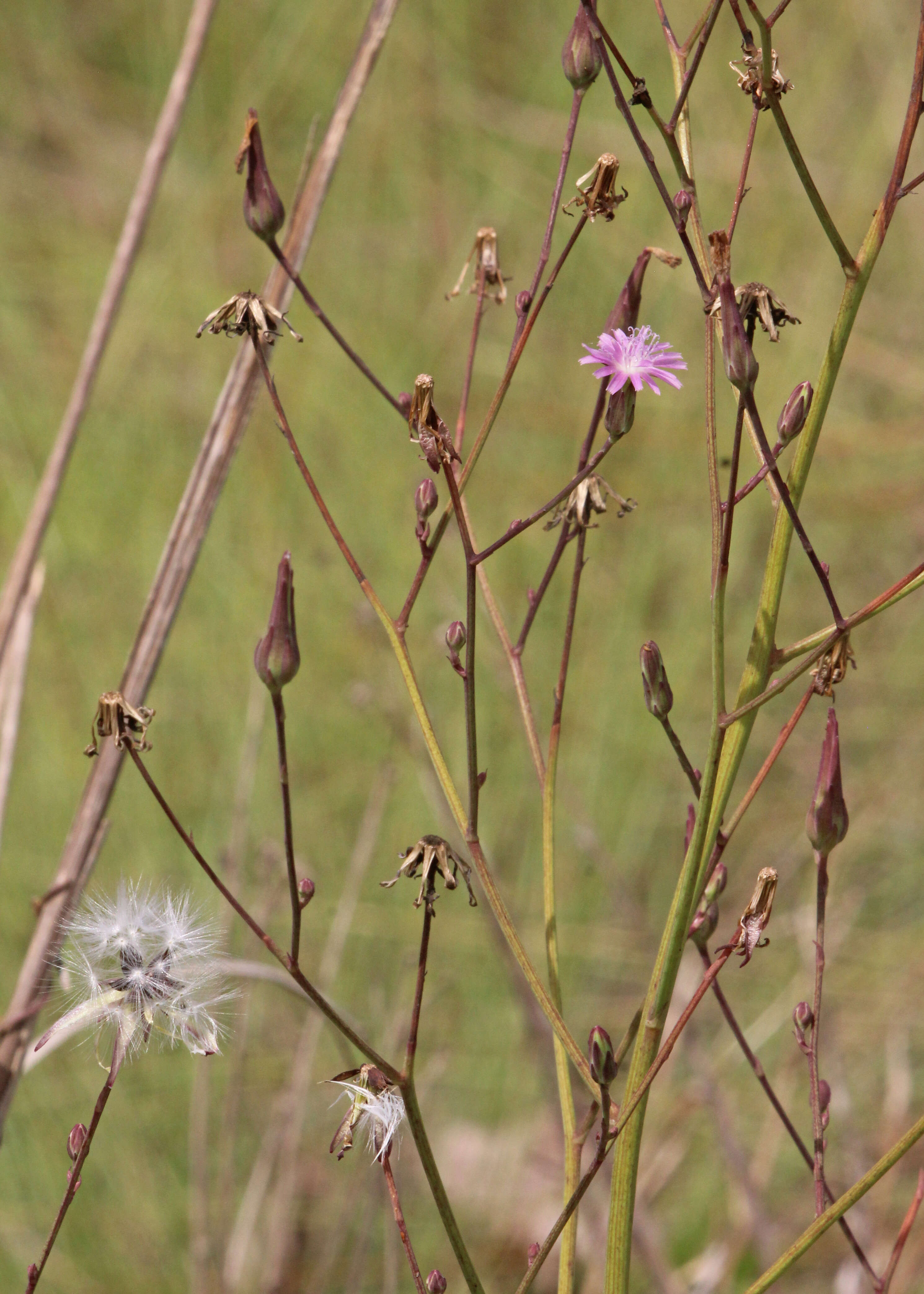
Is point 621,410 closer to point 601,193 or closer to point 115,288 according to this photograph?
point 601,193

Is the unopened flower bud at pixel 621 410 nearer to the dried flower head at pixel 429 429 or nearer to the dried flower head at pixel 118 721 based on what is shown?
the dried flower head at pixel 429 429

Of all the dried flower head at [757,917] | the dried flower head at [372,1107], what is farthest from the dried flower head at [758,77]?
the dried flower head at [372,1107]

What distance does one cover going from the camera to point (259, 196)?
511 mm

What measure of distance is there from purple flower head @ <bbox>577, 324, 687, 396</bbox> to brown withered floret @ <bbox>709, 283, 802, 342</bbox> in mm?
28

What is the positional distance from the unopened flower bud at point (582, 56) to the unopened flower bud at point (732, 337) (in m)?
0.11

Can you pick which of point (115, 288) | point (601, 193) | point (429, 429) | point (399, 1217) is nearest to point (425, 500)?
point (429, 429)

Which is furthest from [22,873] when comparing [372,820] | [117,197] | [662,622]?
[117,197]

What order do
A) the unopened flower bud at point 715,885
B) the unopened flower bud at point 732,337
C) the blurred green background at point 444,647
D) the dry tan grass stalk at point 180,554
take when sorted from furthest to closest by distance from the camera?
the blurred green background at point 444,647, the dry tan grass stalk at point 180,554, the unopened flower bud at point 715,885, the unopened flower bud at point 732,337

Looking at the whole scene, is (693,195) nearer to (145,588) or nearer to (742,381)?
(742,381)

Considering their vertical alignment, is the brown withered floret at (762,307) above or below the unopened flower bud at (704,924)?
above

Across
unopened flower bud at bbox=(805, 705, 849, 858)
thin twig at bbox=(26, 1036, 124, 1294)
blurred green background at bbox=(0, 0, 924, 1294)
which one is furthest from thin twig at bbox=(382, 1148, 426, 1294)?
blurred green background at bbox=(0, 0, 924, 1294)

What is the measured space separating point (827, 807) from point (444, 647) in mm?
875

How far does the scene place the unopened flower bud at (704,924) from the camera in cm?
54

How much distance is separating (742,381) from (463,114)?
6.72ft
